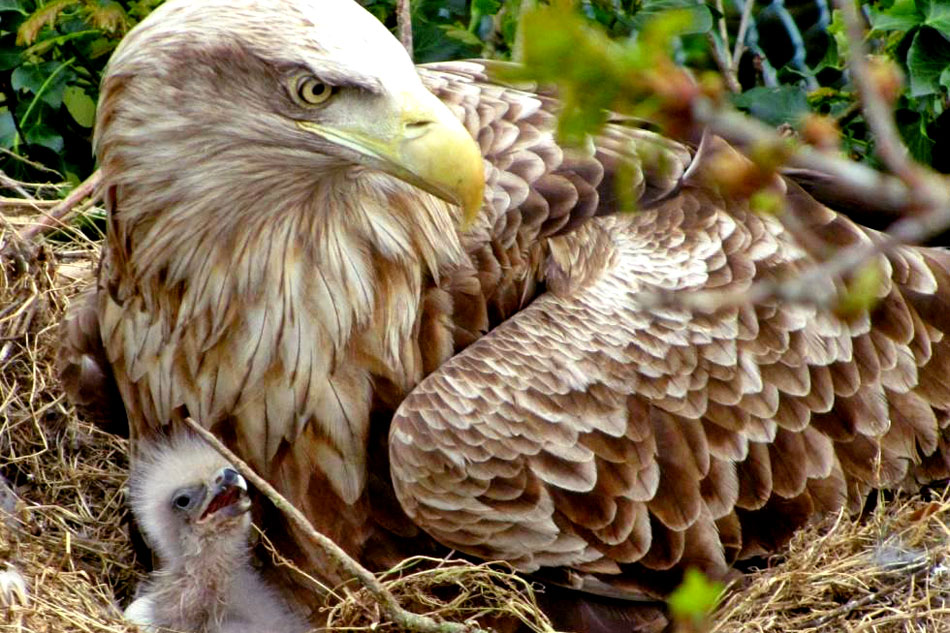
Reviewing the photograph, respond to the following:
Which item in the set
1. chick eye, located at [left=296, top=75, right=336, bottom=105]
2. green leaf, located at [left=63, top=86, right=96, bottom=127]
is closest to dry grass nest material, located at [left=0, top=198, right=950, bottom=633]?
green leaf, located at [left=63, top=86, right=96, bottom=127]

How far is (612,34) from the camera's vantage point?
4367 mm

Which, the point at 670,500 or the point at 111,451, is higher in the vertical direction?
the point at 670,500

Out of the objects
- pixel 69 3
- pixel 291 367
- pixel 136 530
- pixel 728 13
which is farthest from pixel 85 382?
pixel 728 13

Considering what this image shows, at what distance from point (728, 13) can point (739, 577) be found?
2722 millimetres

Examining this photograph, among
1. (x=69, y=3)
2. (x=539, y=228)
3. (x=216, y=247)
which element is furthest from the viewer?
(x=69, y=3)

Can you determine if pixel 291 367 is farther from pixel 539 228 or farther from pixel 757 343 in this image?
pixel 757 343

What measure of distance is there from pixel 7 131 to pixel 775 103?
288cm

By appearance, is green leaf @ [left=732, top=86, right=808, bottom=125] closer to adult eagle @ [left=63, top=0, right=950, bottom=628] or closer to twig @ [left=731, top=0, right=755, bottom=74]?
twig @ [left=731, top=0, right=755, bottom=74]

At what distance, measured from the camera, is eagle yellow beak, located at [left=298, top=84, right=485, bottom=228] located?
122 inches

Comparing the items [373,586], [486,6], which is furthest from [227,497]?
[486,6]

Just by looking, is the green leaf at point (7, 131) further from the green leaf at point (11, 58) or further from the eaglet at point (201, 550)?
the eaglet at point (201, 550)

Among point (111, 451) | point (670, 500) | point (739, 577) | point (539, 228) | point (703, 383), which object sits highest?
point (539, 228)

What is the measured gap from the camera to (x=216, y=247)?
3600mm

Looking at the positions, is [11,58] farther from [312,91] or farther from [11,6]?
[312,91]
